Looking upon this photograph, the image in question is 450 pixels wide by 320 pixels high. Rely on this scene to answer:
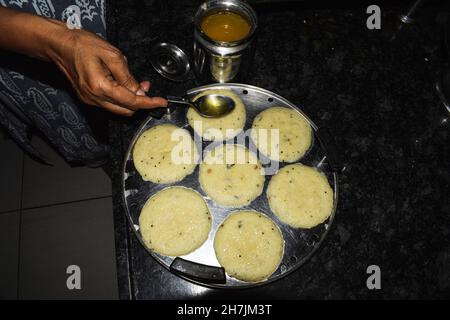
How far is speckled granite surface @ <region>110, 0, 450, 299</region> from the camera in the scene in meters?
1.14

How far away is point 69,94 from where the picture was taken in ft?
4.79

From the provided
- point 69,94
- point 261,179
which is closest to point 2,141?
point 69,94

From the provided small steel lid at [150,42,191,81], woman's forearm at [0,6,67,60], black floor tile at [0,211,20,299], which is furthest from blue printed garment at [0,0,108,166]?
black floor tile at [0,211,20,299]

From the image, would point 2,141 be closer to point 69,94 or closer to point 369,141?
point 69,94

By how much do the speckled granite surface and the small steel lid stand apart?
4 cm

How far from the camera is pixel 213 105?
1.27 metres

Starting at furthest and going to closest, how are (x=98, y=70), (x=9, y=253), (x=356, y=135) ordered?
1. (x=9, y=253)
2. (x=356, y=135)
3. (x=98, y=70)

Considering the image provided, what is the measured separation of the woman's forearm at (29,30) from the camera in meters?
1.04

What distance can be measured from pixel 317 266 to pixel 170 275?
522 mm

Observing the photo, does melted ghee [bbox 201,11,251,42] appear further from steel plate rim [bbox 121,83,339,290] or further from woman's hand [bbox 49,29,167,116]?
woman's hand [bbox 49,29,167,116]

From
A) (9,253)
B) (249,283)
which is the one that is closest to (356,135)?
(249,283)

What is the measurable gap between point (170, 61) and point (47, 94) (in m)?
0.56

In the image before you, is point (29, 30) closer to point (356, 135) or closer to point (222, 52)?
point (222, 52)

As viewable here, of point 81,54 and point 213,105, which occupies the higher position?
point 81,54
